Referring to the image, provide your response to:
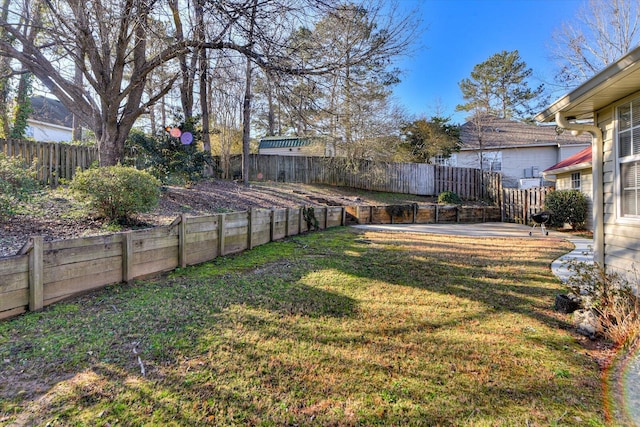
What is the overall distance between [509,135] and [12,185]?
23.6 metres

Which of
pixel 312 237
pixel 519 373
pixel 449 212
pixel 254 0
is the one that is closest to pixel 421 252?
pixel 312 237

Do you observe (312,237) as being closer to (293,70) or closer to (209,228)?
(209,228)

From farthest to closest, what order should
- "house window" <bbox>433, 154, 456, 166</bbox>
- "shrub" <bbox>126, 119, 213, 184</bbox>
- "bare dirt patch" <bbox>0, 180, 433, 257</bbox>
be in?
"house window" <bbox>433, 154, 456, 166</bbox>
"shrub" <bbox>126, 119, 213, 184</bbox>
"bare dirt patch" <bbox>0, 180, 433, 257</bbox>

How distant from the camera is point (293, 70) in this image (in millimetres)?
5609

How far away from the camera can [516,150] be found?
19.6 metres

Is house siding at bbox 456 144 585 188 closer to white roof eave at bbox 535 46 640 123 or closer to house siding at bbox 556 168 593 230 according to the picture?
house siding at bbox 556 168 593 230

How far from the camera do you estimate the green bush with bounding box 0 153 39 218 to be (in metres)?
4.42

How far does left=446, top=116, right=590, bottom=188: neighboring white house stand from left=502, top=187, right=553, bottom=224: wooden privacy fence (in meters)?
5.42

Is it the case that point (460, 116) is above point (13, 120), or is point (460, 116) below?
above

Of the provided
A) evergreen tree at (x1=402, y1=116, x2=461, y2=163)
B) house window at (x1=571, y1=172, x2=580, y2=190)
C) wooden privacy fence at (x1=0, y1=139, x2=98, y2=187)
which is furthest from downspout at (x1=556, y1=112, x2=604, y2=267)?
evergreen tree at (x1=402, y1=116, x2=461, y2=163)

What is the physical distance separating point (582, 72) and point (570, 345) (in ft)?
50.9

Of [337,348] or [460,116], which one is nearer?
[337,348]

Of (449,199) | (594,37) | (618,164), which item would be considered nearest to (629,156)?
(618,164)

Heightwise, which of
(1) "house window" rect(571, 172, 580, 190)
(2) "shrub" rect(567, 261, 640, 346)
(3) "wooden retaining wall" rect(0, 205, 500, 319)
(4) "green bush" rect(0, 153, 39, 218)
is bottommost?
(2) "shrub" rect(567, 261, 640, 346)
